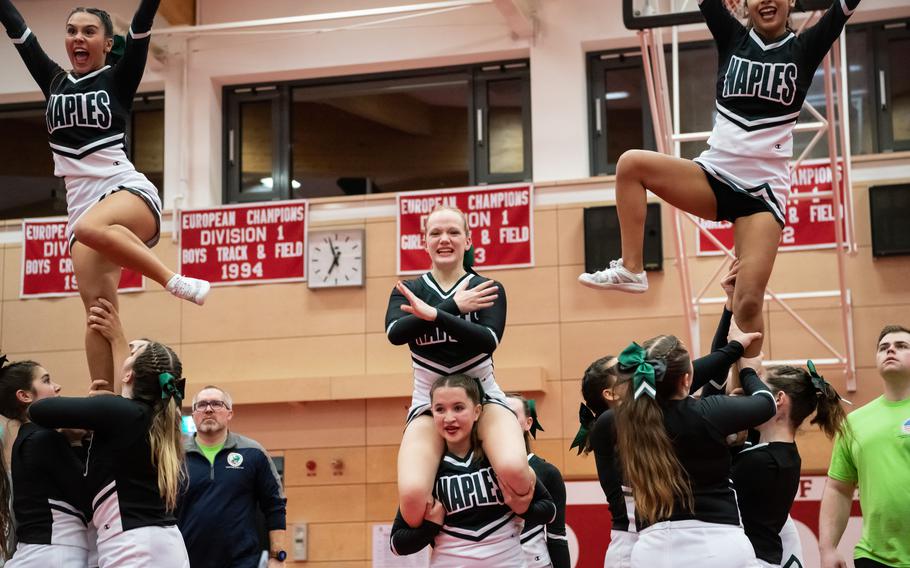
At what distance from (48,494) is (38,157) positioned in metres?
7.70

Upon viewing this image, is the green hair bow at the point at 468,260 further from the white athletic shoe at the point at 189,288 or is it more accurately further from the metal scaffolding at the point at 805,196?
the metal scaffolding at the point at 805,196

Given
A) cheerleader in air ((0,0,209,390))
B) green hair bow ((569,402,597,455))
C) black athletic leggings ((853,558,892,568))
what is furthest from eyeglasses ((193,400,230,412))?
black athletic leggings ((853,558,892,568))

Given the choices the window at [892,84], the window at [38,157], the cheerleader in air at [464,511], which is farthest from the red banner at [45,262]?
the window at [892,84]

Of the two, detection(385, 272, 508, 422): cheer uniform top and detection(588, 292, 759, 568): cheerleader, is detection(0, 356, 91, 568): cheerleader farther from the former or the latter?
detection(588, 292, 759, 568): cheerleader

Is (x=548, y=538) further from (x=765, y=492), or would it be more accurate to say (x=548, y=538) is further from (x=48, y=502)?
(x=48, y=502)

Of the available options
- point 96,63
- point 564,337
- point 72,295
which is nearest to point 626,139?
point 564,337

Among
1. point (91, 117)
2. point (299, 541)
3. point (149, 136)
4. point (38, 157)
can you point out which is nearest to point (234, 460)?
point (91, 117)

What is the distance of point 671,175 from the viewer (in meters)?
4.17

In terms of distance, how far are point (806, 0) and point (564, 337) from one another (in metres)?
4.12

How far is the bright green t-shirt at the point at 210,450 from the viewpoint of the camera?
5.86 metres

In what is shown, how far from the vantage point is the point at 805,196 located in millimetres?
7531

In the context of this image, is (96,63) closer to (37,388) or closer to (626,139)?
(37,388)

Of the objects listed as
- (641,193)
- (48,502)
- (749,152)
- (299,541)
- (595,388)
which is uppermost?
(749,152)

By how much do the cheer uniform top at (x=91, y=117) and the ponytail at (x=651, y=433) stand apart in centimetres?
222
